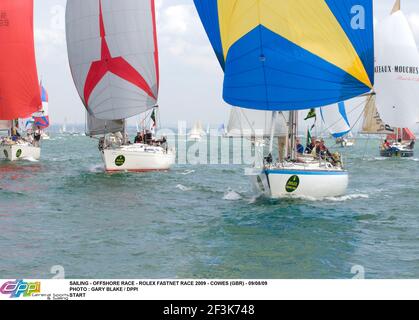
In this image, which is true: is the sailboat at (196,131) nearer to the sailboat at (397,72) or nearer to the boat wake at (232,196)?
the sailboat at (397,72)

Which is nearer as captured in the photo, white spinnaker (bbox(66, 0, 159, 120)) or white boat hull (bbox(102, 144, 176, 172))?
white boat hull (bbox(102, 144, 176, 172))

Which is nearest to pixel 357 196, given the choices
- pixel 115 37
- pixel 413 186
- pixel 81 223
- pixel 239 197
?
pixel 239 197

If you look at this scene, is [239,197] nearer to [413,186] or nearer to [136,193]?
[136,193]

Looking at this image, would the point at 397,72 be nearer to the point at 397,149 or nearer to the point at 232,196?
the point at 397,149

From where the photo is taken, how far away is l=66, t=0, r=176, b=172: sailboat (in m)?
32.2

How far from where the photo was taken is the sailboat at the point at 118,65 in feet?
105

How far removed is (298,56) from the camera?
1897cm

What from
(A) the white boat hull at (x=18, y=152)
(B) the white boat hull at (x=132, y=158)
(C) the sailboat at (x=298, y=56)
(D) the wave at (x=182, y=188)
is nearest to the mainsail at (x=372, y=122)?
(B) the white boat hull at (x=132, y=158)

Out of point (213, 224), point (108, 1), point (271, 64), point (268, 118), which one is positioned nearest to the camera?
point (213, 224)

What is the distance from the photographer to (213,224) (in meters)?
16.9

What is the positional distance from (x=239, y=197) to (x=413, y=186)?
1025 cm

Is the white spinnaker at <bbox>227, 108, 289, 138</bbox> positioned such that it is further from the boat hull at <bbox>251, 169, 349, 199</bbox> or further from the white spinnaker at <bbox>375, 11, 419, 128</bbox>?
the white spinnaker at <bbox>375, 11, 419, 128</bbox>

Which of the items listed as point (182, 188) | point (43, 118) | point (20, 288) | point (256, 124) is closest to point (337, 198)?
point (256, 124)

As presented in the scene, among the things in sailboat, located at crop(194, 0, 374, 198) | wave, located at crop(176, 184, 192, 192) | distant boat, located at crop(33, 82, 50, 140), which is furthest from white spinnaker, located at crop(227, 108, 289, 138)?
distant boat, located at crop(33, 82, 50, 140)
